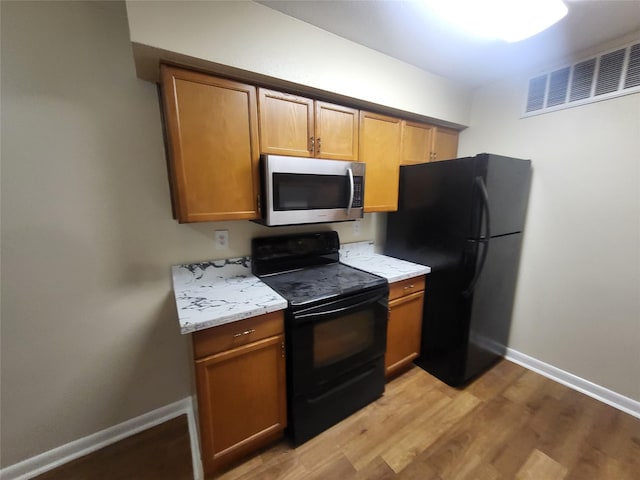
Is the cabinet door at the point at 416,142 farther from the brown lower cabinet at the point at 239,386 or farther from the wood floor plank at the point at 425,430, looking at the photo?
the wood floor plank at the point at 425,430


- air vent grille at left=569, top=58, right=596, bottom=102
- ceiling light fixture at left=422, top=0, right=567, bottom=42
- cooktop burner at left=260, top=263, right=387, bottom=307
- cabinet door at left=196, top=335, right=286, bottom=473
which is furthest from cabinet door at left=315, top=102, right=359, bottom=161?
air vent grille at left=569, top=58, right=596, bottom=102

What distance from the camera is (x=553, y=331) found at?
2.07 meters

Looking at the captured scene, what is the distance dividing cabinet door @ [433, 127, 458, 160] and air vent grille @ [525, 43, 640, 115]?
0.56m

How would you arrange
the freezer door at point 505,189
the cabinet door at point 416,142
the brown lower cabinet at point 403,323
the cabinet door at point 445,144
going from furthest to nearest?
the cabinet door at point 445,144 → the cabinet door at point 416,142 → the brown lower cabinet at point 403,323 → the freezer door at point 505,189

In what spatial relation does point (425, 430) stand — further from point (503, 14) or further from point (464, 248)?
point (503, 14)

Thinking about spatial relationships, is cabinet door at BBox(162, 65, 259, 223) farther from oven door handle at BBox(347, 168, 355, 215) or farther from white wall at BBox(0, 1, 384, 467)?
oven door handle at BBox(347, 168, 355, 215)

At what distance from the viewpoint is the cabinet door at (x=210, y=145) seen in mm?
1254

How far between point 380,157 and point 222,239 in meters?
1.32

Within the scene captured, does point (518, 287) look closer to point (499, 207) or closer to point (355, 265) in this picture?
point (499, 207)

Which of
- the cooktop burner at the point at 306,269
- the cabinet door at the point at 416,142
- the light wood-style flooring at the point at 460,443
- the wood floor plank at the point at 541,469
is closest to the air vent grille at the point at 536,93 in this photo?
the cabinet door at the point at 416,142

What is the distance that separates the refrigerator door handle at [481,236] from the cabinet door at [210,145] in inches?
55.4

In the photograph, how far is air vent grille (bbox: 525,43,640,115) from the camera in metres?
1.60

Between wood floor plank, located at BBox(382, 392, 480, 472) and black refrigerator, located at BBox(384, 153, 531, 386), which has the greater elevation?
black refrigerator, located at BBox(384, 153, 531, 386)

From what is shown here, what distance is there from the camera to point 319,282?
65.7 inches
